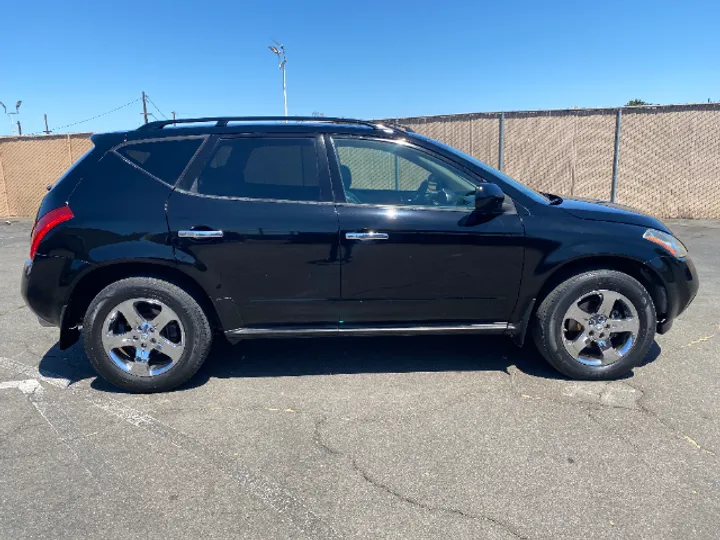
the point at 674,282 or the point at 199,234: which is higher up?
the point at 199,234

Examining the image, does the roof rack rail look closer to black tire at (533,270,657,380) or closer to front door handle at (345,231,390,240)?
front door handle at (345,231,390,240)

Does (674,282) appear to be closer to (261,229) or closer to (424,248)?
(424,248)

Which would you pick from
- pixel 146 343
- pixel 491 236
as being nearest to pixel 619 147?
pixel 491 236

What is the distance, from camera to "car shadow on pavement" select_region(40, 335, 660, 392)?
3.93 metres

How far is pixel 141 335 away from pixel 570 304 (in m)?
2.97

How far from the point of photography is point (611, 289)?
3.60 m

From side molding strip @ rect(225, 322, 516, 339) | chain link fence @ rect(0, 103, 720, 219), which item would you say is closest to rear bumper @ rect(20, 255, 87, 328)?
side molding strip @ rect(225, 322, 516, 339)

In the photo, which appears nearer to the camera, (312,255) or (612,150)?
(312,255)

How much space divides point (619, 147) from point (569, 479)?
34.6 ft

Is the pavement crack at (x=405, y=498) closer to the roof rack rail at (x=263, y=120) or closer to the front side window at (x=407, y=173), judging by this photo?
the front side window at (x=407, y=173)

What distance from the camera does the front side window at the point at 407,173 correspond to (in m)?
3.59

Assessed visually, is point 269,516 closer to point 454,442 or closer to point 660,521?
point 454,442

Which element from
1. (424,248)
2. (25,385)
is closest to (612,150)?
(424,248)

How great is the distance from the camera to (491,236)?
3.51 metres
